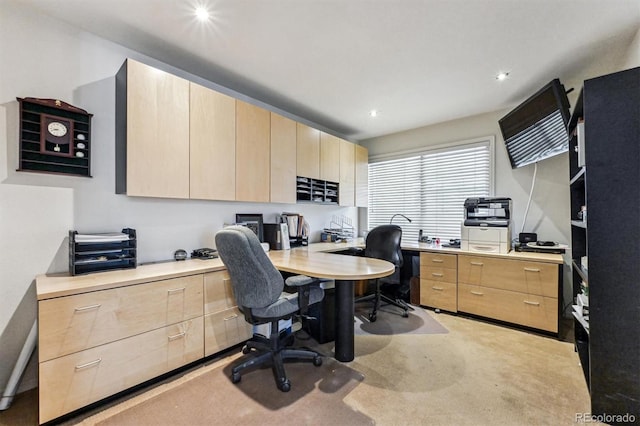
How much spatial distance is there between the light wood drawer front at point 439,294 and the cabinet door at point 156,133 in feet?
9.40

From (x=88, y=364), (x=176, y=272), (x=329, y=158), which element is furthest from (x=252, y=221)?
(x=88, y=364)

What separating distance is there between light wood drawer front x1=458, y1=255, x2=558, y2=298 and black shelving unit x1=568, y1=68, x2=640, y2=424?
1139 millimetres

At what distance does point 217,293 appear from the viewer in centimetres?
216

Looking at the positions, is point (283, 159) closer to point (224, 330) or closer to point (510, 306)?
point (224, 330)

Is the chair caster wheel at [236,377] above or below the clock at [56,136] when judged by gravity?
below

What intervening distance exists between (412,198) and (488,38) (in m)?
2.50

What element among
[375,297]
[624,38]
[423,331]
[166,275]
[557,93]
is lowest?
[423,331]

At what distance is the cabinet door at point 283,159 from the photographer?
3.02m

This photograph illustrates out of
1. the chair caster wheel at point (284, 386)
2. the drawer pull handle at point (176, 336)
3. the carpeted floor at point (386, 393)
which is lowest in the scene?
the carpeted floor at point (386, 393)

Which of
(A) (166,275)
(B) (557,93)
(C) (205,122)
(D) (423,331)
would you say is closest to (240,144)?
(C) (205,122)

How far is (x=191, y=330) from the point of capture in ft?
6.57

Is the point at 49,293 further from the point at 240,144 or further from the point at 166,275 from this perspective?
the point at 240,144

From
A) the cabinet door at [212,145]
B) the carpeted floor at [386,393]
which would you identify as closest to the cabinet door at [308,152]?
the cabinet door at [212,145]

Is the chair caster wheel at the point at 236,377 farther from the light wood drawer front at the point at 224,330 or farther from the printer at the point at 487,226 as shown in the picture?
the printer at the point at 487,226
